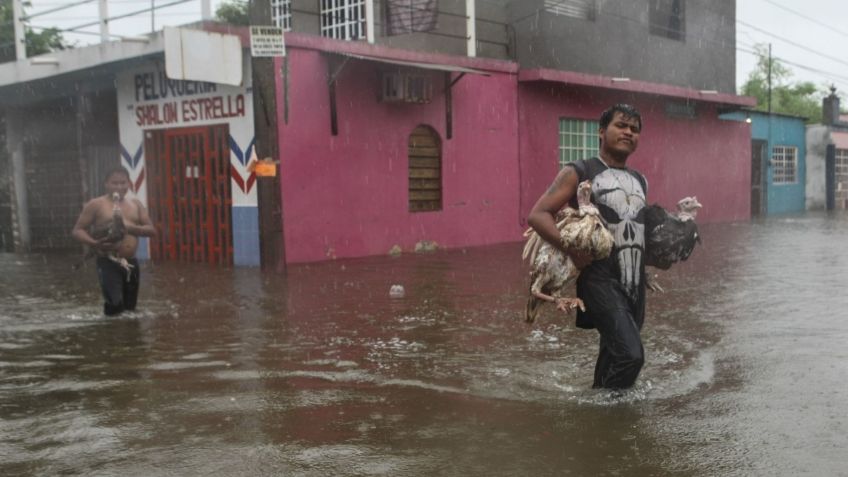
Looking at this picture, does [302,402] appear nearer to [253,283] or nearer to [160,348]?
[160,348]

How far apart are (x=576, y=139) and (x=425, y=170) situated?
16.5 feet

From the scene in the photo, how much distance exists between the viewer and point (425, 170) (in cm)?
1559

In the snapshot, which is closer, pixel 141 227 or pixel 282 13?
pixel 141 227

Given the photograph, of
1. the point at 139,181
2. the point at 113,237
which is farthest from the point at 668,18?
the point at 113,237

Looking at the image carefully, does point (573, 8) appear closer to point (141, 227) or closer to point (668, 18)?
point (668, 18)

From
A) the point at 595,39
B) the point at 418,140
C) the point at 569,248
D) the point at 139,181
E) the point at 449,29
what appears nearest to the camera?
the point at 569,248

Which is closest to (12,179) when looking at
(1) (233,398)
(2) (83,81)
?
(2) (83,81)

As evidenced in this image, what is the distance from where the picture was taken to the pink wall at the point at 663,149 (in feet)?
58.5

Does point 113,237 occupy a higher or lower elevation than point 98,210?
lower

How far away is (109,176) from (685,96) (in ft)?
54.2

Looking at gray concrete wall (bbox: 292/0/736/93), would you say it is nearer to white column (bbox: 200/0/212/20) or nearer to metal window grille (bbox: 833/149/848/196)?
white column (bbox: 200/0/212/20)

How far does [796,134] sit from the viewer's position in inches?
1185

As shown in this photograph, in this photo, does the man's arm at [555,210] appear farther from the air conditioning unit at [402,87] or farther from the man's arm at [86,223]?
the air conditioning unit at [402,87]

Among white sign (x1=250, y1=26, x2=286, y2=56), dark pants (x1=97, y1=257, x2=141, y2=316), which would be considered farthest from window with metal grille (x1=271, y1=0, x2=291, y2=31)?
dark pants (x1=97, y1=257, x2=141, y2=316)
